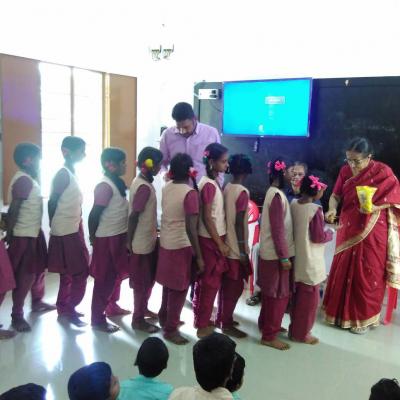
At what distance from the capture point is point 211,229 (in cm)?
258

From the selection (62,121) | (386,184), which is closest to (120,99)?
(62,121)

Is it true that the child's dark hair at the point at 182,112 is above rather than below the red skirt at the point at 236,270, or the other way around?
above

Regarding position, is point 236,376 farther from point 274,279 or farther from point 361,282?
point 361,282

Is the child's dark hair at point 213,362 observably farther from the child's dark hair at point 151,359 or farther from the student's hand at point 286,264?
the student's hand at point 286,264

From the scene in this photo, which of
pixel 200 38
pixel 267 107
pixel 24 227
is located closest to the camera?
pixel 24 227

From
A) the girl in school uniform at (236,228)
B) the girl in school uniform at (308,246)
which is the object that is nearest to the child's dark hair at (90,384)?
the girl in school uniform at (236,228)

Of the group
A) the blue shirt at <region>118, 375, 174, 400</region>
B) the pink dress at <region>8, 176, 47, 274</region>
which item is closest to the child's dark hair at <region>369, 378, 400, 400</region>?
the blue shirt at <region>118, 375, 174, 400</region>

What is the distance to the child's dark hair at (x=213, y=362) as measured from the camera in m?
1.26

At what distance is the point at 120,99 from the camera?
15.5 ft

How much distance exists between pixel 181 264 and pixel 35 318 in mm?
1173

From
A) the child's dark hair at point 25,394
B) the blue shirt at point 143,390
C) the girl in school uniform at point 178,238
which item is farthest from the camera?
the girl in school uniform at point 178,238

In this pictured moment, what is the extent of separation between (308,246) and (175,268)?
2.65 feet

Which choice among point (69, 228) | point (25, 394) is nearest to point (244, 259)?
point (69, 228)

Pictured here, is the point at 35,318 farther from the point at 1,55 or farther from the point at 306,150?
the point at 306,150
